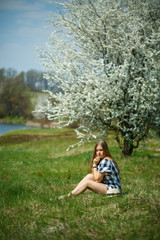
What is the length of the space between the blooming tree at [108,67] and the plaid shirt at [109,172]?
11.7ft

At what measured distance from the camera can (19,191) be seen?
5000mm

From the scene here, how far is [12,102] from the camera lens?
70.5 meters

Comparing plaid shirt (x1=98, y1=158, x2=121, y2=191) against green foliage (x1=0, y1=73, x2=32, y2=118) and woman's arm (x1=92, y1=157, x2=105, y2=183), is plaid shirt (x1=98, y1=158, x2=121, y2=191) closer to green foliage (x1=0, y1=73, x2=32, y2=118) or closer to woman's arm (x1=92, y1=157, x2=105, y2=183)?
woman's arm (x1=92, y1=157, x2=105, y2=183)

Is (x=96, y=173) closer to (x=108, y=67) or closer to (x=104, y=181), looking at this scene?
(x=104, y=181)

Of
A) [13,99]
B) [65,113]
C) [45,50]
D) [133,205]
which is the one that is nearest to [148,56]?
[65,113]

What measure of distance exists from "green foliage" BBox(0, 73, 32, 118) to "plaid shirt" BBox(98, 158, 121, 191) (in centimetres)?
6356

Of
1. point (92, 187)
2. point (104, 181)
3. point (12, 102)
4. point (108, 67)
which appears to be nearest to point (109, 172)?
point (104, 181)

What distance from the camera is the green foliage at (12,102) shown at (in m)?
67.5

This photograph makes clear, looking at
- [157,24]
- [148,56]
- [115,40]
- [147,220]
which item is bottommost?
[147,220]

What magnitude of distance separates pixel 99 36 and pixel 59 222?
7.74 m

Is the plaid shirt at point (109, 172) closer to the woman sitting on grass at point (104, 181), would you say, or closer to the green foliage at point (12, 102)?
the woman sitting on grass at point (104, 181)

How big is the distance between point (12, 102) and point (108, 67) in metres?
65.0

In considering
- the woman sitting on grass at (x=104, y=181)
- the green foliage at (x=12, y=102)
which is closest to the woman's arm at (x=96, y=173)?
the woman sitting on grass at (x=104, y=181)

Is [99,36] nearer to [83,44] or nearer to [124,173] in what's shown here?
[83,44]
